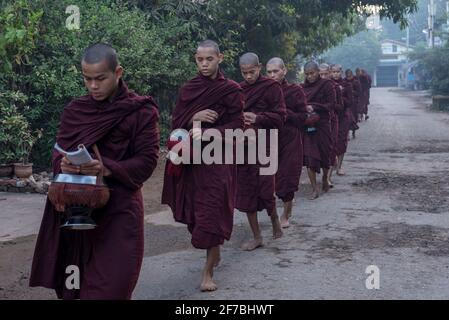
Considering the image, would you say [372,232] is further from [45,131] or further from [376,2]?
[376,2]

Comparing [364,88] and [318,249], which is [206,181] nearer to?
[318,249]

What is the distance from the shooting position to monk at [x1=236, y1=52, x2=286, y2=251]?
260 inches

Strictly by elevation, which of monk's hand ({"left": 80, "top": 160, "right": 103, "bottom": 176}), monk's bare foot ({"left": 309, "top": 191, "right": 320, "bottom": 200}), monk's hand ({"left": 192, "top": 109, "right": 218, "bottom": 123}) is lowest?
monk's bare foot ({"left": 309, "top": 191, "right": 320, "bottom": 200})

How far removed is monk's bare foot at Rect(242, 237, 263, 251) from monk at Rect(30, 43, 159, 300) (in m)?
2.98

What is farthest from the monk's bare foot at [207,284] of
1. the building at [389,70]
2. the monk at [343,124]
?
the building at [389,70]

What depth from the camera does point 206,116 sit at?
5281 millimetres

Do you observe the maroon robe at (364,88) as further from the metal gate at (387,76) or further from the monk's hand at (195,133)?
the metal gate at (387,76)

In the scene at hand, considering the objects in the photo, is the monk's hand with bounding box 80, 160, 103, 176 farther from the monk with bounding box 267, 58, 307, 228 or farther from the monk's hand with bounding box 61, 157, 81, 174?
the monk with bounding box 267, 58, 307, 228

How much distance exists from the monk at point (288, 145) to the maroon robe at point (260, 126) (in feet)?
2.58

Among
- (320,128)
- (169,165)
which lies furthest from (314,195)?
(169,165)

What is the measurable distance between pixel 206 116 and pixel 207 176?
0.45 metres

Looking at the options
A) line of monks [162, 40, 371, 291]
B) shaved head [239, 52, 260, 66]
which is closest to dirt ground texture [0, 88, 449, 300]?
line of monks [162, 40, 371, 291]

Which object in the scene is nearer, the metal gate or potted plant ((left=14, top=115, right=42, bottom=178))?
potted plant ((left=14, top=115, right=42, bottom=178))

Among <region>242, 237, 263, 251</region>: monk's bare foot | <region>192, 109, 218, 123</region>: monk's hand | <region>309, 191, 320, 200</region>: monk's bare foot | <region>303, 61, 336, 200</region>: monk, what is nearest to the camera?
<region>192, 109, 218, 123</region>: monk's hand
